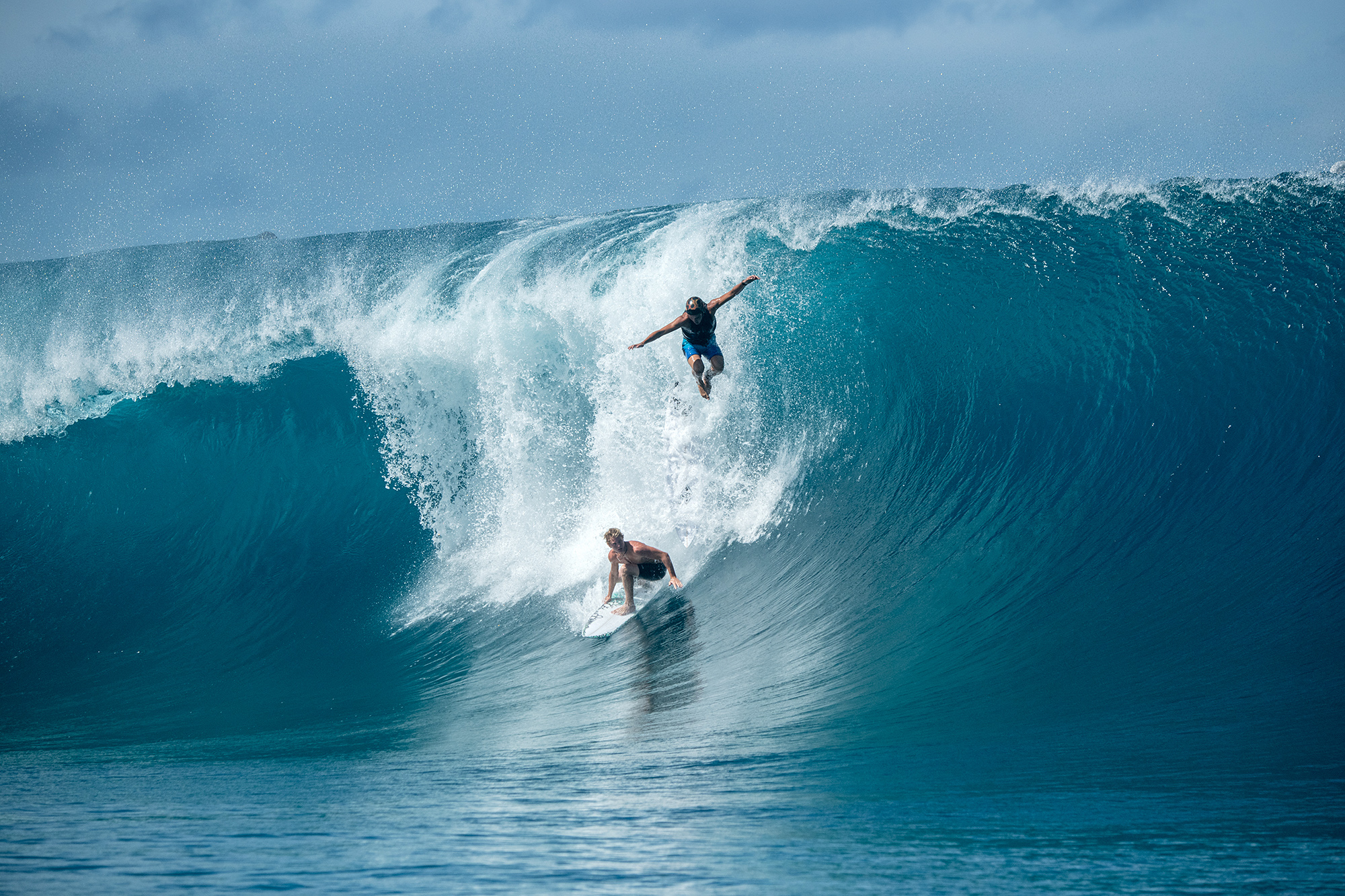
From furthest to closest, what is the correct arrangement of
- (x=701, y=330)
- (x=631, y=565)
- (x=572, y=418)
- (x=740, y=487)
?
1. (x=572, y=418)
2. (x=740, y=487)
3. (x=701, y=330)
4. (x=631, y=565)

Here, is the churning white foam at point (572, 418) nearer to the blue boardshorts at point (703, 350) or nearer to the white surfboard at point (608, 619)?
the white surfboard at point (608, 619)

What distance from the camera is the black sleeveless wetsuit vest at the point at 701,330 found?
8.27 m

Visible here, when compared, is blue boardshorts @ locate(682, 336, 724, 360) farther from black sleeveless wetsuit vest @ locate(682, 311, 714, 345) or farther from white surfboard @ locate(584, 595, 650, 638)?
white surfboard @ locate(584, 595, 650, 638)

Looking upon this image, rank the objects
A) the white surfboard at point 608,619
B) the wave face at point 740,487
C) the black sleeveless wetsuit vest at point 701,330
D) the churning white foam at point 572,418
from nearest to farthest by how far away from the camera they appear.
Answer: the wave face at point 740,487 → the white surfboard at point 608,619 → the black sleeveless wetsuit vest at point 701,330 → the churning white foam at point 572,418

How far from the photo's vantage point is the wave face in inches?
215

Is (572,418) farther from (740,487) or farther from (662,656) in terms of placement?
(662,656)

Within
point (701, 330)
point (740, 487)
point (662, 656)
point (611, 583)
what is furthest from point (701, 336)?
point (662, 656)

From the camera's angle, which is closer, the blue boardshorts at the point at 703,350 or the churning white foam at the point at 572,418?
the blue boardshorts at the point at 703,350

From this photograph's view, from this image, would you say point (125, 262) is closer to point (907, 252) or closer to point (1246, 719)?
point (907, 252)

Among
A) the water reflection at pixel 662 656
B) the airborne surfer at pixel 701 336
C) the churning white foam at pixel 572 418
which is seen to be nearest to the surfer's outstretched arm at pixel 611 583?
the water reflection at pixel 662 656

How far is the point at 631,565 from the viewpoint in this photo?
7.45 meters

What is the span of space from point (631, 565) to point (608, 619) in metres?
0.49

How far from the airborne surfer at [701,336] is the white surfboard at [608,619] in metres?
2.16

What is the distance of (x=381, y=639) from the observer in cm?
809
